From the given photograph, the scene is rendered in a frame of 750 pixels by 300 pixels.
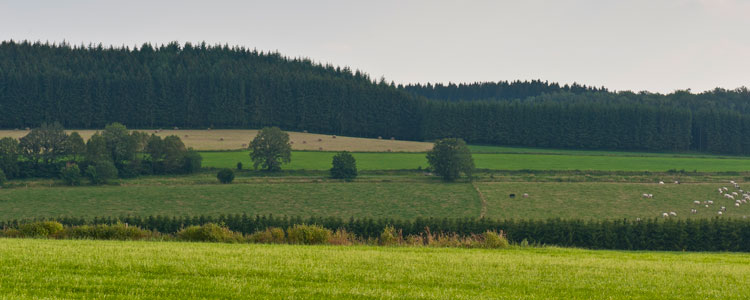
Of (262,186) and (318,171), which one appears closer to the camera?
(262,186)

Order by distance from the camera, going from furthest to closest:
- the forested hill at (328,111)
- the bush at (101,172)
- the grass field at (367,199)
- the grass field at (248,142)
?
the forested hill at (328,111)
the grass field at (248,142)
the bush at (101,172)
the grass field at (367,199)

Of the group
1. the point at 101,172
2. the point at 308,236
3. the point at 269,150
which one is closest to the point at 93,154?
the point at 101,172

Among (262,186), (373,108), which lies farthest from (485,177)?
(373,108)

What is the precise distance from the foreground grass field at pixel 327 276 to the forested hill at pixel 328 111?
126415 millimetres

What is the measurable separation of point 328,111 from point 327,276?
148 meters

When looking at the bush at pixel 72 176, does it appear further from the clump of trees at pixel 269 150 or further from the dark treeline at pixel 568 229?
the dark treeline at pixel 568 229

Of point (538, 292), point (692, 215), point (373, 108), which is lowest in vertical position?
point (692, 215)

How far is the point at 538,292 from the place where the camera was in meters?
14.9

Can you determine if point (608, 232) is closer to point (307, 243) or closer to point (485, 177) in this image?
point (307, 243)

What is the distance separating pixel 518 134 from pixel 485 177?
213 feet

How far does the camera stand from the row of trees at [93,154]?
264ft

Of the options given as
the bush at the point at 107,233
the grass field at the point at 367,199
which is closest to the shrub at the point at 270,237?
the bush at the point at 107,233

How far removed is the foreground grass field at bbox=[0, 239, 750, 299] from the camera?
13.8m

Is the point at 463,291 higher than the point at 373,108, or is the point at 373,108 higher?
the point at 373,108
